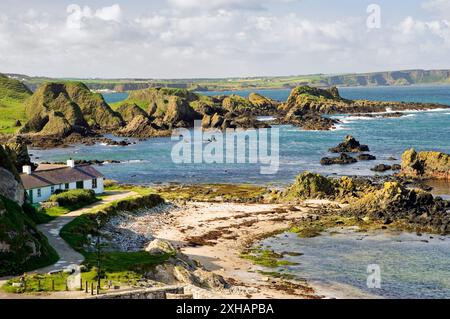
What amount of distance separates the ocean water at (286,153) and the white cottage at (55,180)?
22.9 m

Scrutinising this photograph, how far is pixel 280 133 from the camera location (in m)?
154

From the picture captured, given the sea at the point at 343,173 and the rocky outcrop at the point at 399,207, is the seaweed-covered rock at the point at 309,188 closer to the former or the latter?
the rocky outcrop at the point at 399,207

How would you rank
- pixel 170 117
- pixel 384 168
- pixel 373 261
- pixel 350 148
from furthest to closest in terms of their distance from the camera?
pixel 170 117
pixel 350 148
pixel 384 168
pixel 373 261

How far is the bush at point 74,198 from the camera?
58.5 m

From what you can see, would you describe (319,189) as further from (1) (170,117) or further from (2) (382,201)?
(1) (170,117)

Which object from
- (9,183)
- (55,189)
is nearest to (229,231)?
(55,189)

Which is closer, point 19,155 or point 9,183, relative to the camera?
point 9,183

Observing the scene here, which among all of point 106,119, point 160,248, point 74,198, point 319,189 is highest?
point 106,119

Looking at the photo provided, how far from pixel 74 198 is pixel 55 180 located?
497 centimetres

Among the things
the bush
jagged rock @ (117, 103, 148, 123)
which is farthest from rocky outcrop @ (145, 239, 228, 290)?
jagged rock @ (117, 103, 148, 123)

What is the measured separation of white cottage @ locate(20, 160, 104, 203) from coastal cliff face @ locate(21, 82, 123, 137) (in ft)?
278

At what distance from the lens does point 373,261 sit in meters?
48.3
